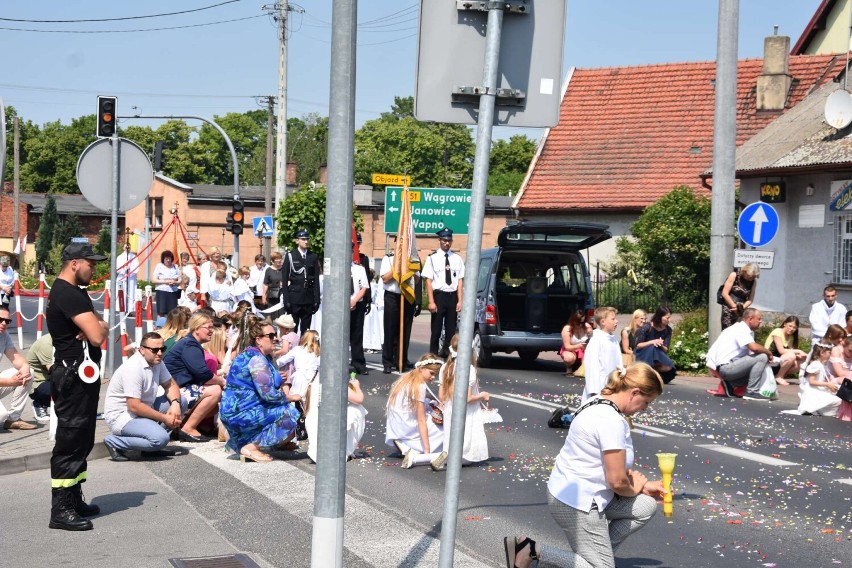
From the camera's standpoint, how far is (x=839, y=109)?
24969 millimetres

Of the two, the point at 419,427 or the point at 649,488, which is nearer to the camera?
the point at 649,488

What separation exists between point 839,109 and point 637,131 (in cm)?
1697

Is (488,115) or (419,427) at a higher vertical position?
(488,115)

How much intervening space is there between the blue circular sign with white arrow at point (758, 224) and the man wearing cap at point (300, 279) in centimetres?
687

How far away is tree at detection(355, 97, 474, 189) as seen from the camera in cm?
9519

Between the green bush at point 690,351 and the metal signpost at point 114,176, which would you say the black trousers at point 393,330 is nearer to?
the green bush at point 690,351

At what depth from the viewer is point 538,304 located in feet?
64.8

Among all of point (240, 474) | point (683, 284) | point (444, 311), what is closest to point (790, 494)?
point (240, 474)

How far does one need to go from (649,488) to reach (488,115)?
7.43 feet

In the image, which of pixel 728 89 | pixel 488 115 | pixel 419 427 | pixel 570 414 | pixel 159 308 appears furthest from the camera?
pixel 159 308

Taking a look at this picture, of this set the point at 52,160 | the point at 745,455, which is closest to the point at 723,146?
the point at 745,455

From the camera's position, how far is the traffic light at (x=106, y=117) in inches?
555

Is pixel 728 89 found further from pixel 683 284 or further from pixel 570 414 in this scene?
pixel 683 284

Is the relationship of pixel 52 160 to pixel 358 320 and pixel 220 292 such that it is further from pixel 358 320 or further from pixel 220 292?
pixel 358 320
